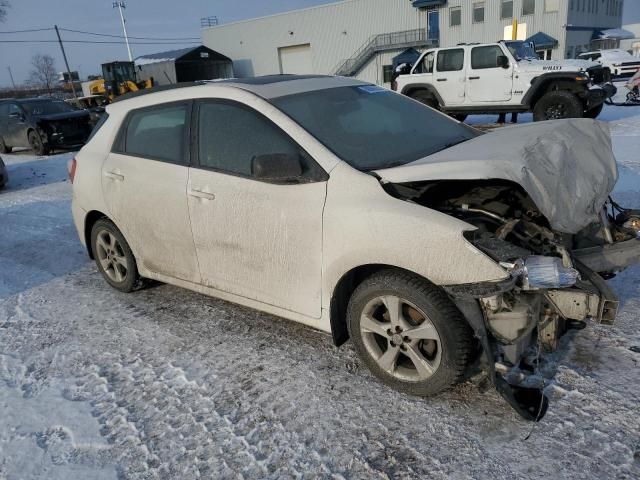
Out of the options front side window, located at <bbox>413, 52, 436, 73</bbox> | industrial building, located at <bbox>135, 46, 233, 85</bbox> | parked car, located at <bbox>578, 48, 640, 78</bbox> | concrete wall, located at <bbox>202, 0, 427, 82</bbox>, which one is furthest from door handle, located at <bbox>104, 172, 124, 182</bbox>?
concrete wall, located at <bbox>202, 0, 427, 82</bbox>

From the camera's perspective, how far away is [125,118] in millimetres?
4012

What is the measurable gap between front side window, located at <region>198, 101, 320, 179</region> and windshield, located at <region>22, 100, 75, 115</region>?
500 inches

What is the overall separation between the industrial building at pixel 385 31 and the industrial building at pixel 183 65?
2.57 metres

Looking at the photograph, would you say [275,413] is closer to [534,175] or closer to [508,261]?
[508,261]

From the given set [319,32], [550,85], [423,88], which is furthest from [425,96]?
[319,32]

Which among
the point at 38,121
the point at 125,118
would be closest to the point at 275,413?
the point at 125,118

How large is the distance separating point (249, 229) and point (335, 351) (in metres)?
0.97

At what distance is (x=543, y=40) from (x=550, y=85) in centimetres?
2977

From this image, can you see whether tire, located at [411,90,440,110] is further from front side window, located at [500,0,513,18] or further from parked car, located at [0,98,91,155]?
front side window, located at [500,0,513,18]

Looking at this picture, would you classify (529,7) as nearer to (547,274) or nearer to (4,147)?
(4,147)

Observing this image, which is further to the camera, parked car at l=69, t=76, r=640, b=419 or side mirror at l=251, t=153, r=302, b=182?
side mirror at l=251, t=153, r=302, b=182

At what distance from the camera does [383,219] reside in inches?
98.6

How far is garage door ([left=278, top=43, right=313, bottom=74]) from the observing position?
4869 centimetres

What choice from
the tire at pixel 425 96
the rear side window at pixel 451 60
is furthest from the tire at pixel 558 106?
the tire at pixel 425 96
